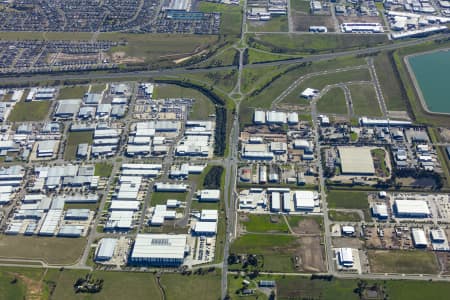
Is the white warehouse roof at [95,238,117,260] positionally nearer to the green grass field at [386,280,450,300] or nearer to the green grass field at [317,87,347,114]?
the green grass field at [386,280,450,300]

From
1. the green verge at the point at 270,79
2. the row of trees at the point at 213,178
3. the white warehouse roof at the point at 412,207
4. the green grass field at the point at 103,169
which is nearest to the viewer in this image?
the white warehouse roof at the point at 412,207

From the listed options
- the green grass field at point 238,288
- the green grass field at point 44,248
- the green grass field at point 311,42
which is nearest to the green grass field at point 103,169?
the green grass field at point 44,248

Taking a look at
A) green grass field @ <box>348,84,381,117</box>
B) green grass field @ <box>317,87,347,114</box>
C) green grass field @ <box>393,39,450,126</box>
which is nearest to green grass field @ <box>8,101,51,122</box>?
green grass field @ <box>317,87,347,114</box>

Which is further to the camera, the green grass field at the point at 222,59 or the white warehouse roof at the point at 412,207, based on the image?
the green grass field at the point at 222,59

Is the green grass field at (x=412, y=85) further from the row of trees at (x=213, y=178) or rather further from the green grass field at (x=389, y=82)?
the row of trees at (x=213, y=178)

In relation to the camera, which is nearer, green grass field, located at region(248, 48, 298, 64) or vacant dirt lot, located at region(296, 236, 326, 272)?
vacant dirt lot, located at region(296, 236, 326, 272)

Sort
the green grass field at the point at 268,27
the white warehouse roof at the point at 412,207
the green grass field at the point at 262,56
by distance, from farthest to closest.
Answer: the green grass field at the point at 268,27, the green grass field at the point at 262,56, the white warehouse roof at the point at 412,207

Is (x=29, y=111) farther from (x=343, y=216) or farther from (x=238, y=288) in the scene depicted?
(x=343, y=216)
